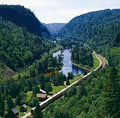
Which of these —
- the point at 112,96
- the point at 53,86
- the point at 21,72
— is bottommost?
the point at 21,72

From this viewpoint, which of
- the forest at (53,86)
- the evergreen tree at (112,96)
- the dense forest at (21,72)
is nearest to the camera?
the evergreen tree at (112,96)

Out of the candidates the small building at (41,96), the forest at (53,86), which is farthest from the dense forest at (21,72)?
the small building at (41,96)

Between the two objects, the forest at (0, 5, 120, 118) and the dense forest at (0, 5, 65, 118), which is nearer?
the forest at (0, 5, 120, 118)

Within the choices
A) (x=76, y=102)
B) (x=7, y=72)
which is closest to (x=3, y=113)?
(x=76, y=102)

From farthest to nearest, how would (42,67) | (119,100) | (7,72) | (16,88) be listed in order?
(42,67) < (7,72) < (16,88) < (119,100)

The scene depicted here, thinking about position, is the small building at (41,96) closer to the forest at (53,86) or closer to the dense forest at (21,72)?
the forest at (53,86)

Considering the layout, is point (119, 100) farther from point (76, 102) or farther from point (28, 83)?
point (28, 83)

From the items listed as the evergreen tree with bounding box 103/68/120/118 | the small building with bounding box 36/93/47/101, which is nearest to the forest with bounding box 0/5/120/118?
the evergreen tree with bounding box 103/68/120/118

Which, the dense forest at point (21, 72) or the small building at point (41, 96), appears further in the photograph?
the dense forest at point (21, 72)

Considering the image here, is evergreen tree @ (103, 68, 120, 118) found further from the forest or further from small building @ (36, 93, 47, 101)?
small building @ (36, 93, 47, 101)

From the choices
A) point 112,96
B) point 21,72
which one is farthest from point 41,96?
point 112,96

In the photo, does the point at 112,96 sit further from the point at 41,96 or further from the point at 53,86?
the point at 53,86
